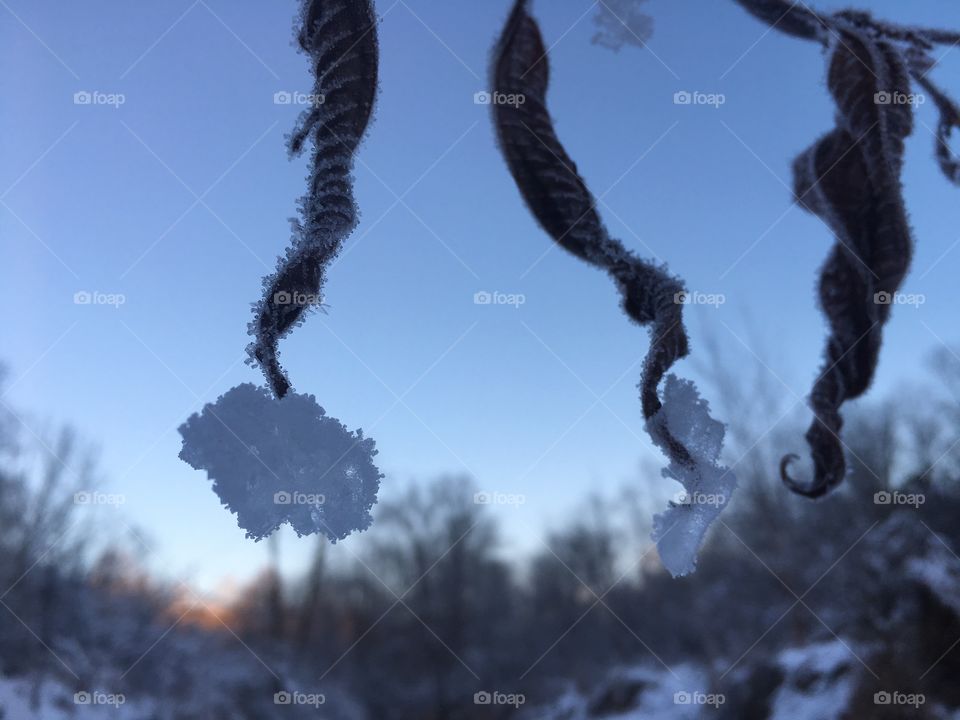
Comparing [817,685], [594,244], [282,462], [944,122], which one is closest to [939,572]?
[817,685]

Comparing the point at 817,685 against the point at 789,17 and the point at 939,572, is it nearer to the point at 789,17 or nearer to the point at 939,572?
the point at 939,572

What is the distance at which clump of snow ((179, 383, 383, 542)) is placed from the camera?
0.58 metres

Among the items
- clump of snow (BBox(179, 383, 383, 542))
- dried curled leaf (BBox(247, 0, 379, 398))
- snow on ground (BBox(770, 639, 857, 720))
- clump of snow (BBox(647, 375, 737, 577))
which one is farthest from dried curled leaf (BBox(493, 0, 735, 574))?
snow on ground (BBox(770, 639, 857, 720))

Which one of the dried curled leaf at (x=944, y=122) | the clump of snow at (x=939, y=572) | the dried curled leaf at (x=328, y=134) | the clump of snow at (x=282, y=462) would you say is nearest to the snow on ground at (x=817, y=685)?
the clump of snow at (x=939, y=572)

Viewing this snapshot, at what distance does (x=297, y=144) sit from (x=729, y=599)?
73.0 ft

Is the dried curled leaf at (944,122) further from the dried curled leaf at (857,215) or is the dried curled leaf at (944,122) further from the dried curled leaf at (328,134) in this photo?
the dried curled leaf at (328,134)

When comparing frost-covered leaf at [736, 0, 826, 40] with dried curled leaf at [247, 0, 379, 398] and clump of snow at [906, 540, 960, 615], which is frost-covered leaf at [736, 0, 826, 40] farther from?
clump of snow at [906, 540, 960, 615]

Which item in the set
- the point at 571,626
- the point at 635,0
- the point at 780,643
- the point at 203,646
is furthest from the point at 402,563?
the point at 635,0

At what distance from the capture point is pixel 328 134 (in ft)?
2.08

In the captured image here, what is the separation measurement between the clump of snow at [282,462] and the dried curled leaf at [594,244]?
0.29 meters

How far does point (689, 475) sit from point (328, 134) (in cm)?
47

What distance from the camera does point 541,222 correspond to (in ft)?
2.40

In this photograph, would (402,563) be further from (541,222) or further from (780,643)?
(541,222)

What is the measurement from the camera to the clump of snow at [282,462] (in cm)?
58
